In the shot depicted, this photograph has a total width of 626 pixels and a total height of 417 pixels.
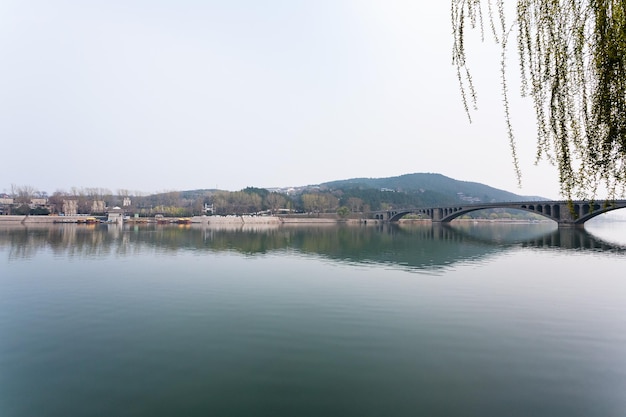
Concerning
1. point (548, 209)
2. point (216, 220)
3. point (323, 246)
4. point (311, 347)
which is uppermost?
point (548, 209)

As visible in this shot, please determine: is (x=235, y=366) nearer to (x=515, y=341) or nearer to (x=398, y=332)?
(x=398, y=332)

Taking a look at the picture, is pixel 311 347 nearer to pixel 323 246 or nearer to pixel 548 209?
pixel 323 246

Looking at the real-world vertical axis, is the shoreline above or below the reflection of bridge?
below

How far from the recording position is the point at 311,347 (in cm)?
911

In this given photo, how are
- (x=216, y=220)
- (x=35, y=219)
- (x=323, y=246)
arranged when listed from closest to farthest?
(x=323, y=246), (x=35, y=219), (x=216, y=220)

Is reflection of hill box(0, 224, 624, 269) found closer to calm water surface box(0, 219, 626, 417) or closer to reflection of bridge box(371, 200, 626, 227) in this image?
reflection of bridge box(371, 200, 626, 227)

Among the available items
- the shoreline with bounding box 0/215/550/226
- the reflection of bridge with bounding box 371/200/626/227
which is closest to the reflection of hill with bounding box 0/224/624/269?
the reflection of bridge with bounding box 371/200/626/227

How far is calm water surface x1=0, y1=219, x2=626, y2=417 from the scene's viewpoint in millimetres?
6359

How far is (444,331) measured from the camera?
10.5 meters

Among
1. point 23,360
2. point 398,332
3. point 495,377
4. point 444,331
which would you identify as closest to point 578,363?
point 495,377

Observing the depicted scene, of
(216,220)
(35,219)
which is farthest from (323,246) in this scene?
(35,219)

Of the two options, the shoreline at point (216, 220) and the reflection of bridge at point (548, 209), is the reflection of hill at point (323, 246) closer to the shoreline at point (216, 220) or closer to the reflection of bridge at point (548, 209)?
the reflection of bridge at point (548, 209)

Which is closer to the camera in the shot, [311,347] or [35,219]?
[311,347]

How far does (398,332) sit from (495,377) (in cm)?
326
